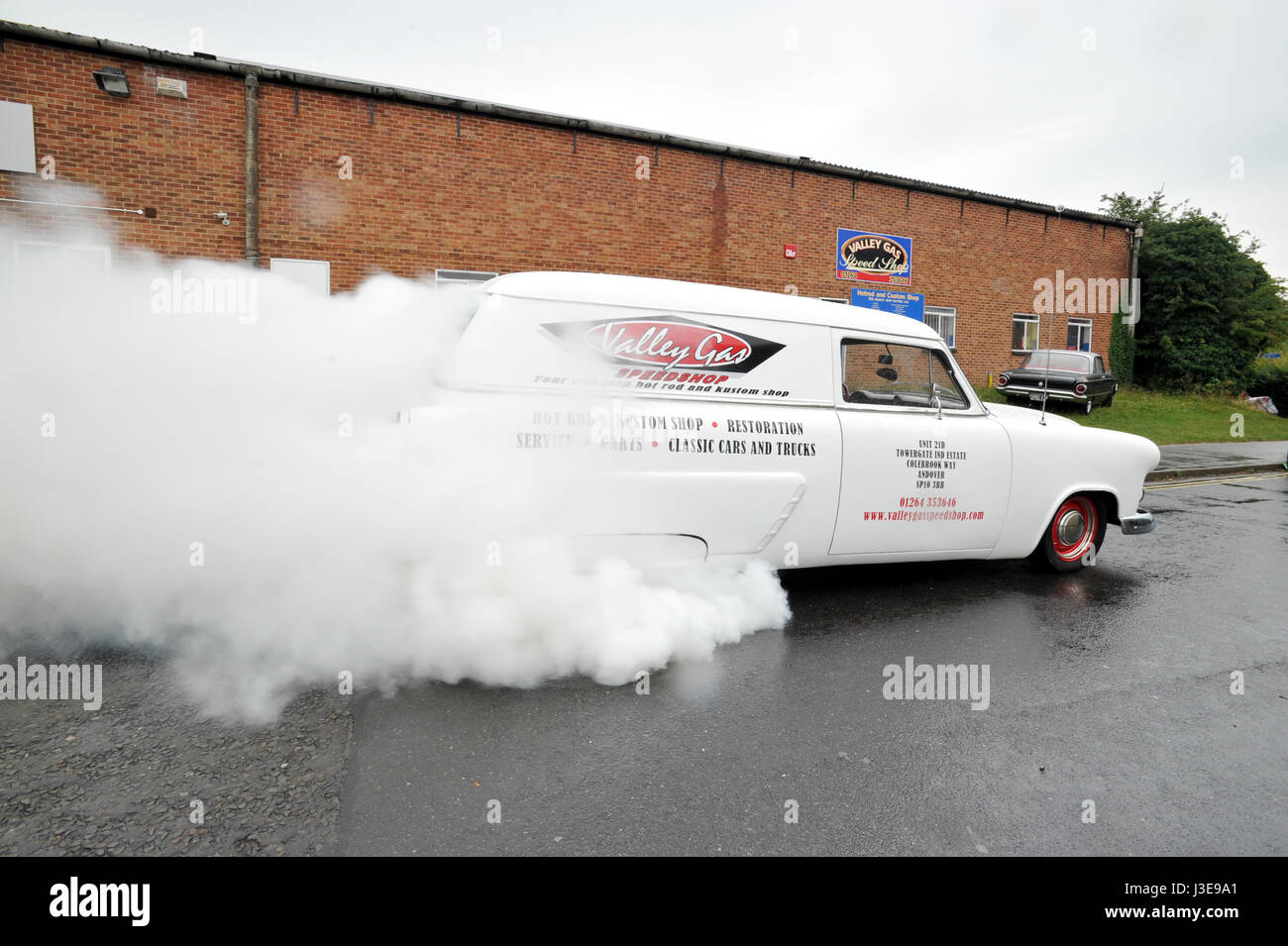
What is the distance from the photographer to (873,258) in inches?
647

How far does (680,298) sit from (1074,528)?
3.68 m

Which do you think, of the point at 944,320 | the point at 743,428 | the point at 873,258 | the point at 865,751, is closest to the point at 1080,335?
the point at 944,320

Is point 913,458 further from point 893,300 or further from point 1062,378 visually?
point 1062,378

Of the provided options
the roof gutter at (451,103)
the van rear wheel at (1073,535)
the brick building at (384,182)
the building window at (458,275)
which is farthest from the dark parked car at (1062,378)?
the van rear wheel at (1073,535)

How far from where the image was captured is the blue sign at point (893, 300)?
16.4 metres

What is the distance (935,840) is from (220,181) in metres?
12.0

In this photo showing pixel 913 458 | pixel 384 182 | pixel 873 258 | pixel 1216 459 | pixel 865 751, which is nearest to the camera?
pixel 865 751

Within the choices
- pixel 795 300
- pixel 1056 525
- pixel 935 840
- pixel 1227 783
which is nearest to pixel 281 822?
pixel 935 840

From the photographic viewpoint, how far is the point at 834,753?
2953mm

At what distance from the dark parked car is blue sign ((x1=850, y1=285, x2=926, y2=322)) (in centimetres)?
263

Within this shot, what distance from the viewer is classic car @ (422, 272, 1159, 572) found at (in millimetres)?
3850

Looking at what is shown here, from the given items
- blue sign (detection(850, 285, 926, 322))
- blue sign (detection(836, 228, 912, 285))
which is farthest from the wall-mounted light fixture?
blue sign (detection(850, 285, 926, 322))
